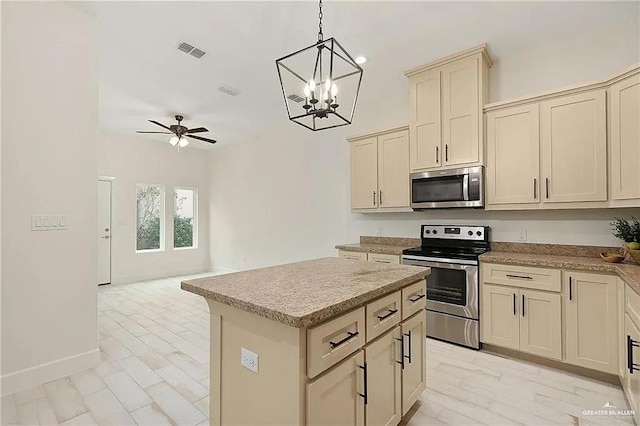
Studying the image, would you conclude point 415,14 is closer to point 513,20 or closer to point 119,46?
point 513,20

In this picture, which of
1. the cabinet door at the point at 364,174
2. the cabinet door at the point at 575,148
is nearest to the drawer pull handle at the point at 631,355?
the cabinet door at the point at 575,148

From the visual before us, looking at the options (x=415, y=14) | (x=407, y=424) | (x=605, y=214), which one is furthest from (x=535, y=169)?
(x=407, y=424)

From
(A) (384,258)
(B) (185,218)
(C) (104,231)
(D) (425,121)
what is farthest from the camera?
(B) (185,218)

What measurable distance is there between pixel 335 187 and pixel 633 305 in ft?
11.8

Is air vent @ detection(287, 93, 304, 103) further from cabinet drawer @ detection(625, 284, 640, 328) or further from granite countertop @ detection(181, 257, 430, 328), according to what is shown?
cabinet drawer @ detection(625, 284, 640, 328)

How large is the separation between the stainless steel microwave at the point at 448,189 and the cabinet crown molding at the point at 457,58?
45.0 inches

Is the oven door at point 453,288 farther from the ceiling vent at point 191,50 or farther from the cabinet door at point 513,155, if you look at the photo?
the ceiling vent at point 191,50

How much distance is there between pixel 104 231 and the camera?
5930 mm

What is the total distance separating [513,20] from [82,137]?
3911 millimetres

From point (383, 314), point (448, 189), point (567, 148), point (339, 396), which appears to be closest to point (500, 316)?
point (448, 189)

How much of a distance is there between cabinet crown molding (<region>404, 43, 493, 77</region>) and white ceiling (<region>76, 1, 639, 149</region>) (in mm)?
77

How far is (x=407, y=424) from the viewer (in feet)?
6.34

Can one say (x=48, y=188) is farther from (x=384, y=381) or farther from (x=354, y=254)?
(x=354, y=254)

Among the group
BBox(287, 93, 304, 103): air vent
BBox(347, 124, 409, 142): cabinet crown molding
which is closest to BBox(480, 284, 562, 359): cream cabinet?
BBox(347, 124, 409, 142): cabinet crown molding
